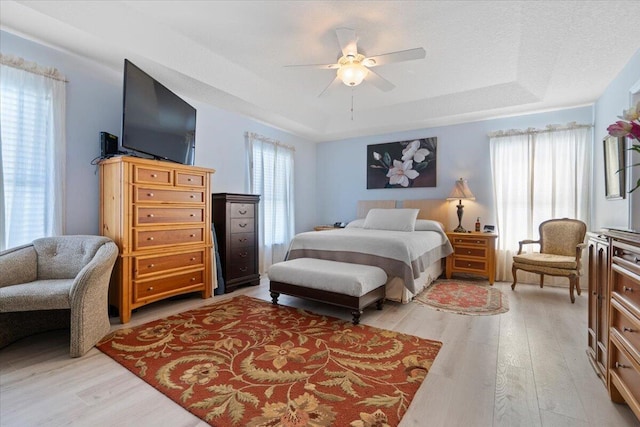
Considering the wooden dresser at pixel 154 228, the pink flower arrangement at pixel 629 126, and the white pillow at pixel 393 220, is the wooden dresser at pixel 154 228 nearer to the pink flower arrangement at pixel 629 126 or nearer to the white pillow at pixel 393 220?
the white pillow at pixel 393 220

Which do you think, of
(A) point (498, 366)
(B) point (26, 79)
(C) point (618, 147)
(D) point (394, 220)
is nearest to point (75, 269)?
(B) point (26, 79)

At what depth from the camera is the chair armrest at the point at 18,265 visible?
2264mm

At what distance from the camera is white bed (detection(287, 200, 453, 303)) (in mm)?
3137

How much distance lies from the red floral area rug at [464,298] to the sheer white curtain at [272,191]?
8.62ft

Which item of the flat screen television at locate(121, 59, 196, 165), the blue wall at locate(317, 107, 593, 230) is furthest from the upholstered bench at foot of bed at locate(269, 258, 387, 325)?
the blue wall at locate(317, 107, 593, 230)

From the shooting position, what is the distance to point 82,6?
7.84 ft

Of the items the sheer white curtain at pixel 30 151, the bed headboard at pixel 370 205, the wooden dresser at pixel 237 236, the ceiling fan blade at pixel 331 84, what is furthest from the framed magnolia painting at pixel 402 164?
the sheer white curtain at pixel 30 151

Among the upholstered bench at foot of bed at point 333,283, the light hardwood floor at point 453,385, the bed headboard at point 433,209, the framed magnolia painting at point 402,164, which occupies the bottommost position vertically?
the light hardwood floor at point 453,385

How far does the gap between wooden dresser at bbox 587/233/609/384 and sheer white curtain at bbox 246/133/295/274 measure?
4048 mm

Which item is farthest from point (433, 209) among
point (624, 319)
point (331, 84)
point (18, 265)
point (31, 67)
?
point (31, 67)

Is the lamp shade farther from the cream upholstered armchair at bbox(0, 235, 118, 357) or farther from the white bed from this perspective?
the cream upholstered armchair at bbox(0, 235, 118, 357)

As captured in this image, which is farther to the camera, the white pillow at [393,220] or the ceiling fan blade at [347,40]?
the white pillow at [393,220]

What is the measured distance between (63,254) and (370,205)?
4.46 m

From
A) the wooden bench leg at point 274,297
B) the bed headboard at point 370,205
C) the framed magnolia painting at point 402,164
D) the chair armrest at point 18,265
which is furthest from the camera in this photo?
the bed headboard at point 370,205
